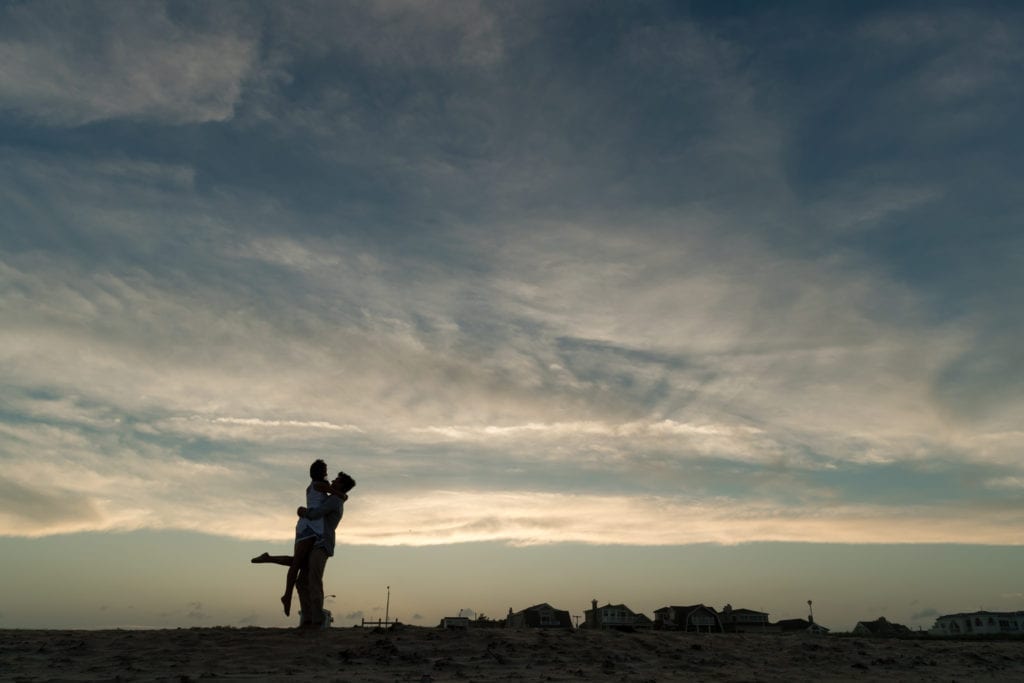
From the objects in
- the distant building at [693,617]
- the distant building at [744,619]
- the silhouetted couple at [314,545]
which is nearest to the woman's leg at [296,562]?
the silhouetted couple at [314,545]

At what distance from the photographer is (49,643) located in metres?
13.1

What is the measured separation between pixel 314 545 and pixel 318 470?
1.52 metres

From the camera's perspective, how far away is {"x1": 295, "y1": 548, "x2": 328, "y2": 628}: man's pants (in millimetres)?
13836

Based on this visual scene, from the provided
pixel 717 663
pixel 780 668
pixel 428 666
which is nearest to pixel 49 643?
pixel 428 666

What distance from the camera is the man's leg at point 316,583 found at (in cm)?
1382

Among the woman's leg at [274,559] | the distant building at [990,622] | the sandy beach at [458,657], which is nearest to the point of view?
the sandy beach at [458,657]

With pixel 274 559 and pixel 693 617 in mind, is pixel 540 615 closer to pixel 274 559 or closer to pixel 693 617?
pixel 693 617

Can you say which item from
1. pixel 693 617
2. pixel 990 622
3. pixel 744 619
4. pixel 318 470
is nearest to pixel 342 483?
pixel 318 470

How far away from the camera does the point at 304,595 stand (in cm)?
1404

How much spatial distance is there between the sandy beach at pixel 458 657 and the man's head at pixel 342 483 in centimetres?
292

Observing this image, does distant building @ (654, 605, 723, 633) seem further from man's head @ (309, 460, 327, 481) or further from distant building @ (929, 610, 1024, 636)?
man's head @ (309, 460, 327, 481)

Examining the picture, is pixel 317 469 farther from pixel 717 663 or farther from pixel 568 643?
pixel 717 663

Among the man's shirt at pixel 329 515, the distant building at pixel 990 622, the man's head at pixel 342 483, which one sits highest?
the man's head at pixel 342 483

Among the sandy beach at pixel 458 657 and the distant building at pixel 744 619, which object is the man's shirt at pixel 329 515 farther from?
the distant building at pixel 744 619
